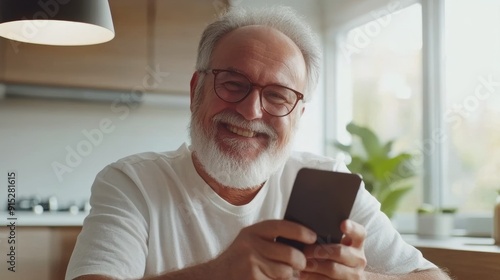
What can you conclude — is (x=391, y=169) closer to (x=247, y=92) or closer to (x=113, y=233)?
(x=247, y=92)

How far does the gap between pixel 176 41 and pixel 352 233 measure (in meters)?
3.00

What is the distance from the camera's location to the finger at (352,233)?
1032 millimetres

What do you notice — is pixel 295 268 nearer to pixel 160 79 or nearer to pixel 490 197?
pixel 490 197

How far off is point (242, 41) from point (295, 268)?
2.22 feet

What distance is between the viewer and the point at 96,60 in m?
3.67

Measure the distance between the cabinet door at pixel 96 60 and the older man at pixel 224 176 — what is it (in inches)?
84.2

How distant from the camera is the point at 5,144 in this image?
3639 mm

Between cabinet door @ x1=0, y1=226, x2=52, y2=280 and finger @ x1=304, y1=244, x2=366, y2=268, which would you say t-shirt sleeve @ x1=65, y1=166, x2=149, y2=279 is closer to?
finger @ x1=304, y1=244, x2=366, y2=268

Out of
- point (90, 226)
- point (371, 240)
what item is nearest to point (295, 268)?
point (90, 226)

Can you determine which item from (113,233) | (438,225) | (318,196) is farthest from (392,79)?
(318,196)

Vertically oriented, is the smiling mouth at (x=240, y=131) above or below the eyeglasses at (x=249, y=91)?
below

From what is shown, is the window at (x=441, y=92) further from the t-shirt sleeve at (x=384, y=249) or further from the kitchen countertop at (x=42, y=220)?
the kitchen countertop at (x=42, y=220)

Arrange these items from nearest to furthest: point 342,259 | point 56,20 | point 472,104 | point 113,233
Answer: point 342,259 → point 113,233 → point 56,20 → point 472,104

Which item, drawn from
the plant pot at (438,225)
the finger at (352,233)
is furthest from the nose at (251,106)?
the plant pot at (438,225)
